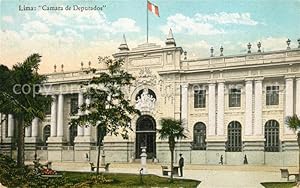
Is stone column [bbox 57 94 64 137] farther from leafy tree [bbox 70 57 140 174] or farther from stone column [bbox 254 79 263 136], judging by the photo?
stone column [bbox 254 79 263 136]

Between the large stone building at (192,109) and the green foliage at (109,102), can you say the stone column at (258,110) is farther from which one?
the green foliage at (109,102)

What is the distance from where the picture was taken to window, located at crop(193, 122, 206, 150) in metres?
12.9

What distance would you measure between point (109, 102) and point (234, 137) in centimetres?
332

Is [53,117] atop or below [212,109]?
below

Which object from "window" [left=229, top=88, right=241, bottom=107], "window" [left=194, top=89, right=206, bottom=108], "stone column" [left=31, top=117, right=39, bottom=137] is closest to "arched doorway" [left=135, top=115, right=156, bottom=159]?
"window" [left=194, top=89, right=206, bottom=108]

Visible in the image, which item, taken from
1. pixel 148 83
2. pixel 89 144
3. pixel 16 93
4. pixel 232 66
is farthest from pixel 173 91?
pixel 16 93

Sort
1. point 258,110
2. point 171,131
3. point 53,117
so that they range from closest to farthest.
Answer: point 171,131 < point 258,110 < point 53,117

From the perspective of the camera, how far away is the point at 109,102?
1109 centimetres

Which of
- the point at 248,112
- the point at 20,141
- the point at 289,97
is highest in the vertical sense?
the point at 289,97

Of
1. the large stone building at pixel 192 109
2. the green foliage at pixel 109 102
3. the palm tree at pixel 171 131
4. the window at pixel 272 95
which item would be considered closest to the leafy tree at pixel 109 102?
the green foliage at pixel 109 102

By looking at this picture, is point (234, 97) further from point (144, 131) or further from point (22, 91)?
point (22, 91)

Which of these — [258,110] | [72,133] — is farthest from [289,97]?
[72,133]

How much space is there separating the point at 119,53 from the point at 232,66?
9.34 feet

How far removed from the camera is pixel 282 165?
1155 cm
